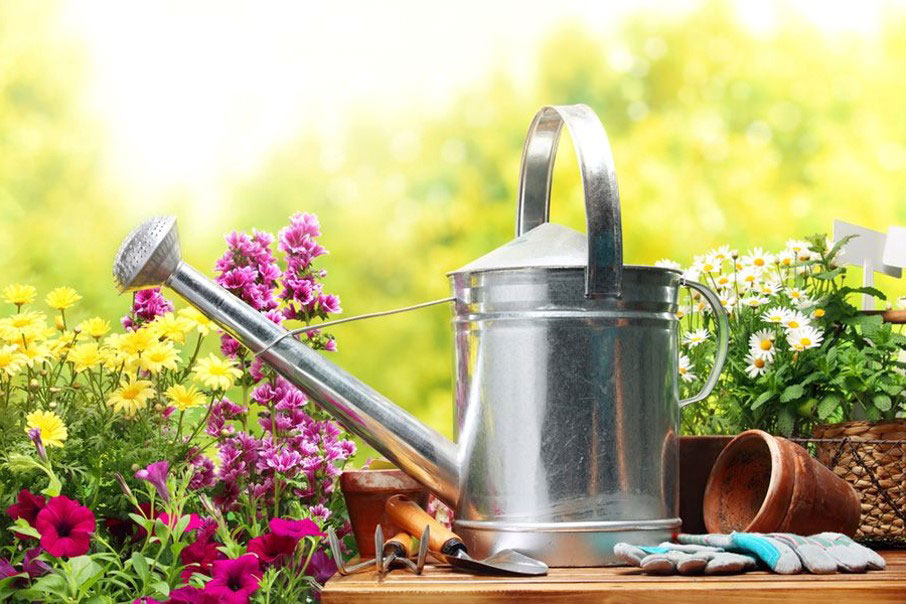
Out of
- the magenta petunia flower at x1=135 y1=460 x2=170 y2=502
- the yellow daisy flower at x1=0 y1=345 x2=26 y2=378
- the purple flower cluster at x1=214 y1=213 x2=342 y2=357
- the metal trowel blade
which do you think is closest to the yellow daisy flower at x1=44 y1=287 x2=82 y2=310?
the yellow daisy flower at x1=0 y1=345 x2=26 y2=378

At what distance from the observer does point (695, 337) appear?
176cm

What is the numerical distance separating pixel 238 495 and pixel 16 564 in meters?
0.35

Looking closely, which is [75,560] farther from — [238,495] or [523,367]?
[523,367]

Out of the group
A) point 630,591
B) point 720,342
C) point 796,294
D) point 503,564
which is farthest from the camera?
point 796,294

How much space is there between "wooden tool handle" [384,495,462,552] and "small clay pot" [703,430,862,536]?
370 millimetres

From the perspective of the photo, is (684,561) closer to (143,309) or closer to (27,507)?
(27,507)

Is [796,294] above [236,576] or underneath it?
above

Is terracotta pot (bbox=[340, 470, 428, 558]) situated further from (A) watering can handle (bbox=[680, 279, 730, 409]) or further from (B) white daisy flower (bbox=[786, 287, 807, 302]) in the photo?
(B) white daisy flower (bbox=[786, 287, 807, 302])

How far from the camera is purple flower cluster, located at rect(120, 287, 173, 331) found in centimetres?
158

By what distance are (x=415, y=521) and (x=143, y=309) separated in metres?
0.59

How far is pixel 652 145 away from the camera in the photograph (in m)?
3.61

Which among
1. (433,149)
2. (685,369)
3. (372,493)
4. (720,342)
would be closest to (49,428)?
(372,493)

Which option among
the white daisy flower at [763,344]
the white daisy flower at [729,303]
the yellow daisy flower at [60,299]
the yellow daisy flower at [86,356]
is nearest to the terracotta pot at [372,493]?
the yellow daisy flower at [86,356]

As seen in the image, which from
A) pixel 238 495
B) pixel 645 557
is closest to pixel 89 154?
pixel 238 495
